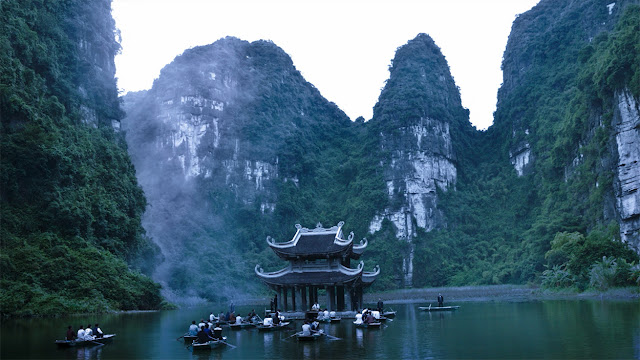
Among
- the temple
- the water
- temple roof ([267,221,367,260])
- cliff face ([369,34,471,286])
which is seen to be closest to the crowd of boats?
the water

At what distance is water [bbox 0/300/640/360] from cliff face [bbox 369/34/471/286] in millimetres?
65764

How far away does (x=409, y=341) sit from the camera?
20.3 metres

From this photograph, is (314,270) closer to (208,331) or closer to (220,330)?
(220,330)

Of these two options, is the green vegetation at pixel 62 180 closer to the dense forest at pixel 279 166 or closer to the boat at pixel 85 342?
the dense forest at pixel 279 166

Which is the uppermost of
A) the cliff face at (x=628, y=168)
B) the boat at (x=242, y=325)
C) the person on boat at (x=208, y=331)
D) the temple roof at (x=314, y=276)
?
the cliff face at (x=628, y=168)

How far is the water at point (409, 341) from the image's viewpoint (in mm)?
16859

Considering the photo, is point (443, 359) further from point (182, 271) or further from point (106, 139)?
point (182, 271)

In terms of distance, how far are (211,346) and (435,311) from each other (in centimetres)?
2081

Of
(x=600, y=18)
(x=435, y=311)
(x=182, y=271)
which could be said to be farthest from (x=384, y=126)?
(x=435, y=311)

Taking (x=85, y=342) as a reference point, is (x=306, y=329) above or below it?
above

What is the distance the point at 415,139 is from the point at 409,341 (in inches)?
3350

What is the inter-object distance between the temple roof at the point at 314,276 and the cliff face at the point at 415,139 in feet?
199

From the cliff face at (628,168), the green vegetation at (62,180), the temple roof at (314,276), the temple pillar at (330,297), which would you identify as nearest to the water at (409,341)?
the temple roof at (314,276)

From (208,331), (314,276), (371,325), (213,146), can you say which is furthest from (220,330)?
(213,146)
